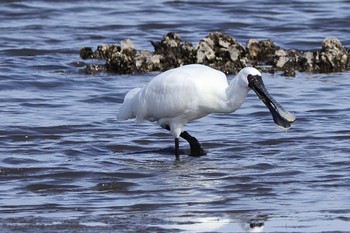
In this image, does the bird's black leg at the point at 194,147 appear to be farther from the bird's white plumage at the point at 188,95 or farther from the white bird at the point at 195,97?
the bird's white plumage at the point at 188,95

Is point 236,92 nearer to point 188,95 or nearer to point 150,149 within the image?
point 188,95

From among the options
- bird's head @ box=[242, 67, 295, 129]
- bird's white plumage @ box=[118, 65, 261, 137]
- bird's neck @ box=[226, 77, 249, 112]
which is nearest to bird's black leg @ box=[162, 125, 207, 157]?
bird's white plumage @ box=[118, 65, 261, 137]

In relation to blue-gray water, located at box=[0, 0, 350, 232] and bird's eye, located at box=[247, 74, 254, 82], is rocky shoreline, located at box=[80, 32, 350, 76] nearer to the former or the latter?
blue-gray water, located at box=[0, 0, 350, 232]

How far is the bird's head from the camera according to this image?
11703mm

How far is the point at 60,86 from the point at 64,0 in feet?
25.8

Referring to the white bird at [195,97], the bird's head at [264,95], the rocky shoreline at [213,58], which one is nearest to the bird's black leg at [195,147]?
the white bird at [195,97]

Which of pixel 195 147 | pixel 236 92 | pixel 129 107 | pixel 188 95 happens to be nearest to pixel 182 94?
pixel 188 95

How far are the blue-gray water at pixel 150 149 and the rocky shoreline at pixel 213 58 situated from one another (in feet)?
0.71

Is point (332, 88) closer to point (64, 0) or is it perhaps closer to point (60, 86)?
point (60, 86)

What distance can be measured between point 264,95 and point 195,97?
67 centimetres

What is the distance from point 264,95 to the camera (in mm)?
11719

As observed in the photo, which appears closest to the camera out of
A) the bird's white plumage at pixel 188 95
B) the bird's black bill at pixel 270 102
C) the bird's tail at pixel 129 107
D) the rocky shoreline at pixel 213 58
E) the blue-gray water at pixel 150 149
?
the blue-gray water at pixel 150 149

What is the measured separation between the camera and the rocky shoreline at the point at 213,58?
656 inches

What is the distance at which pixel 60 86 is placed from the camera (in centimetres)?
1623
